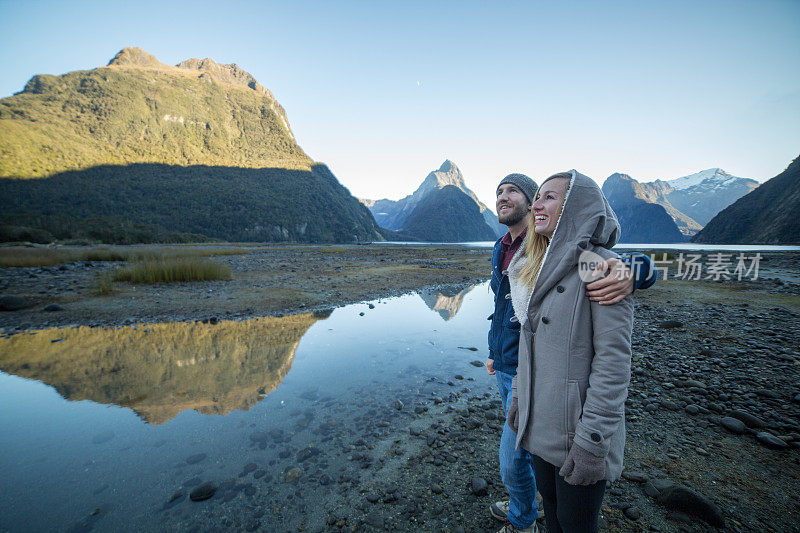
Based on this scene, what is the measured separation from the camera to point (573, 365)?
1509mm

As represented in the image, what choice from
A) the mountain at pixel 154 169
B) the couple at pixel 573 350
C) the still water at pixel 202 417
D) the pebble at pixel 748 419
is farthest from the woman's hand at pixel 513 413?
the mountain at pixel 154 169

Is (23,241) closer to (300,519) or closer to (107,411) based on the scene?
(107,411)

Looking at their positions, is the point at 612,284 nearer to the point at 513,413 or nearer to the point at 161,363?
the point at 513,413

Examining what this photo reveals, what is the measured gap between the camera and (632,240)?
188m

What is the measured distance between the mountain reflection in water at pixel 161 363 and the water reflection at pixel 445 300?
528 centimetres

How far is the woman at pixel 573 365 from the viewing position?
1.39 meters

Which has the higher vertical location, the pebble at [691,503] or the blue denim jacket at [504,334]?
the blue denim jacket at [504,334]

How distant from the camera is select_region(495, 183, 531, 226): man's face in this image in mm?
2545

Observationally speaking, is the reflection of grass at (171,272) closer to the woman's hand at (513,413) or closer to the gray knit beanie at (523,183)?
the gray knit beanie at (523,183)

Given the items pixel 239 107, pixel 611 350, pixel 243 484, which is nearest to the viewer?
pixel 611 350

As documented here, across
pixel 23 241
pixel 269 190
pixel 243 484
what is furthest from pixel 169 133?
pixel 243 484

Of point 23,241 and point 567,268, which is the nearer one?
Answer: point 567,268

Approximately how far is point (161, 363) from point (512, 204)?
7149mm

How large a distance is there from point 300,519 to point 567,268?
311 cm
